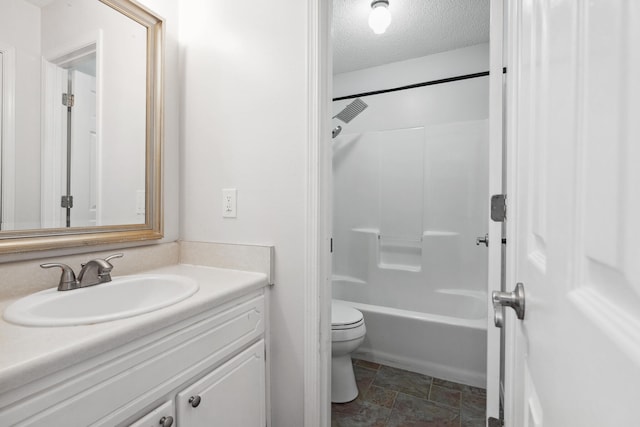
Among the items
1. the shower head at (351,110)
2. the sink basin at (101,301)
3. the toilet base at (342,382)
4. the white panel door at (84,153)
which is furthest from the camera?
the shower head at (351,110)

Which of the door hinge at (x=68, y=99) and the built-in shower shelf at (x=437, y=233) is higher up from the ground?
the door hinge at (x=68, y=99)

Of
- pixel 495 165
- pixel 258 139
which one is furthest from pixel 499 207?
pixel 258 139

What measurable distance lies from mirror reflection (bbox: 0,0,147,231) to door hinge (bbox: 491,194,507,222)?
1366 mm

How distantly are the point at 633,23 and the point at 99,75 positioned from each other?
1.48 metres

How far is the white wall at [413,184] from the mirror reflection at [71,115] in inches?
72.1

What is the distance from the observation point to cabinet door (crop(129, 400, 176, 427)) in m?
0.75

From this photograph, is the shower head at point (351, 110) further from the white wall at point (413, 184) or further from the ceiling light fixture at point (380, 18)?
the ceiling light fixture at point (380, 18)

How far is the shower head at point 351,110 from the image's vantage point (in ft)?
8.63

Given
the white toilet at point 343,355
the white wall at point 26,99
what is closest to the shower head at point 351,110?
the white toilet at point 343,355

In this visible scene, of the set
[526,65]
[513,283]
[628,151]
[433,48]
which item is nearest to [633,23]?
[628,151]

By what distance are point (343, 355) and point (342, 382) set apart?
0.15 metres

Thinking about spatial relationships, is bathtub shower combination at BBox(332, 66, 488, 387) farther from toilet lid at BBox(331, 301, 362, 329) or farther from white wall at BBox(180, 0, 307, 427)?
white wall at BBox(180, 0, 307, 427)

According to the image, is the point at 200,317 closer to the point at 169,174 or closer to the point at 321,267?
the point at 321,267

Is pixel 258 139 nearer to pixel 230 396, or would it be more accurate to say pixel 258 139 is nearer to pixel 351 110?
pixel 230 396
